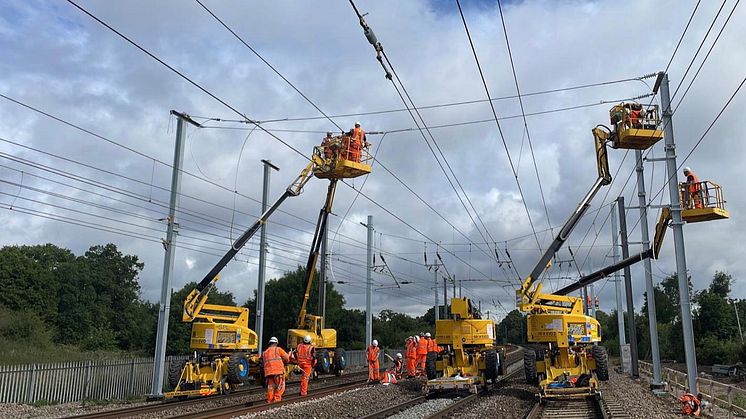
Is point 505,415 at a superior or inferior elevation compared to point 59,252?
inferior

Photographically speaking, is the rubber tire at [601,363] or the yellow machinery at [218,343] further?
the yellow machinery at [218,343]

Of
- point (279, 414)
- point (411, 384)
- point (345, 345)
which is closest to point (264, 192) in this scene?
point (411, 384)

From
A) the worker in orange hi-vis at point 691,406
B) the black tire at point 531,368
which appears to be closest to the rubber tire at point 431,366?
the black tire at point 531,368

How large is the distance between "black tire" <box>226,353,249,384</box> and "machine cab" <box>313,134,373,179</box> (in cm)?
795

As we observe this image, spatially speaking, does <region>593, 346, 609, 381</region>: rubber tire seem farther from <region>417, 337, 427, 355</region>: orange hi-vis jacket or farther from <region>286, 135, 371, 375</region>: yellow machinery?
<region>286, 135, 371, 375</region>: yellow machinery

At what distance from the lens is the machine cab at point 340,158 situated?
24.1 m

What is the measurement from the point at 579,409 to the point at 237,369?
1065cm

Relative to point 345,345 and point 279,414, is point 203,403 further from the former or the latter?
point 345,345

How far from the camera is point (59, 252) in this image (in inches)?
3088

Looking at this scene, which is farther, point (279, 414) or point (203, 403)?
point (203, 403)

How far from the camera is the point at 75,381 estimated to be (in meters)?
20.6

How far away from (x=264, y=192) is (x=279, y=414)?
54.0 feet

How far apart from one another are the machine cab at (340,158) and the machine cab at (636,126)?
933 cm

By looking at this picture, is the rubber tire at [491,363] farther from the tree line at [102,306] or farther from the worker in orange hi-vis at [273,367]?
the tree line at [102,306]
